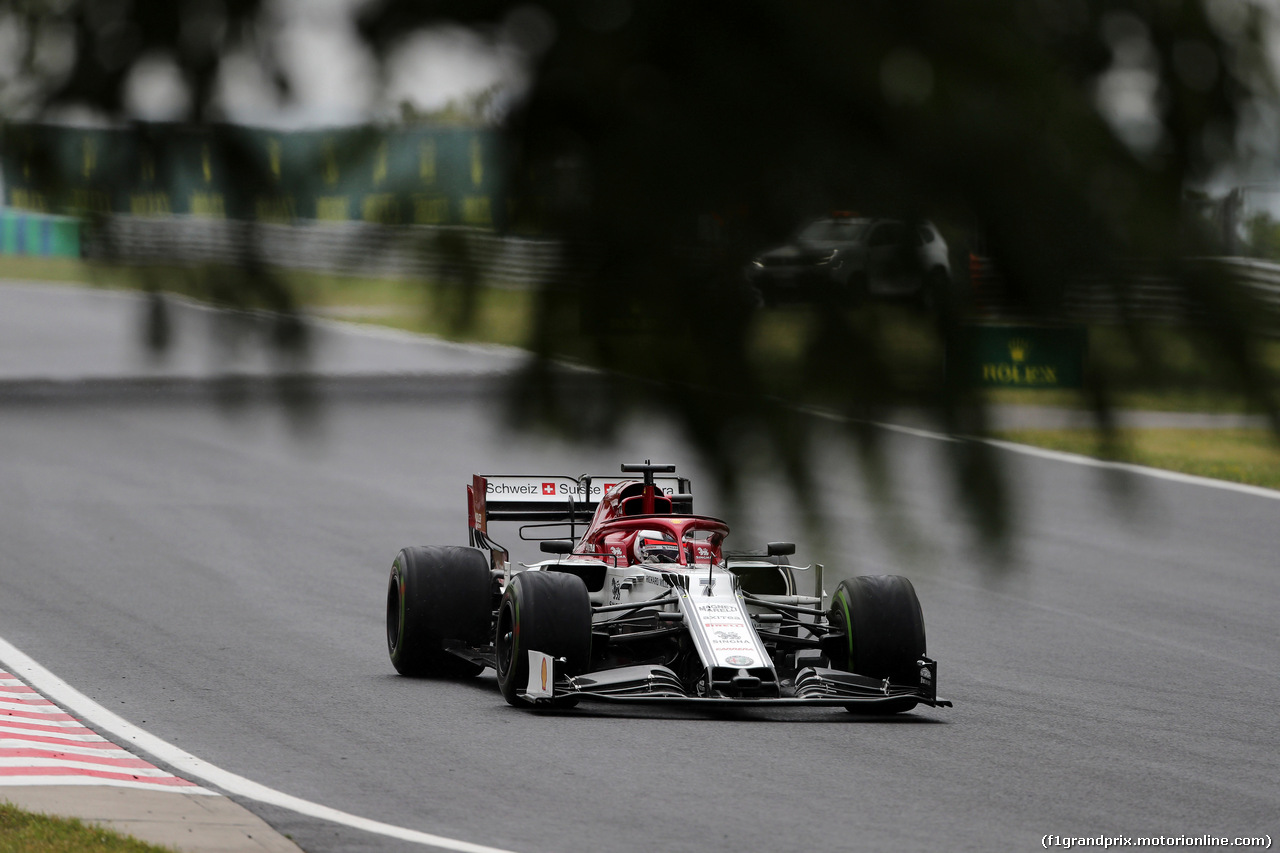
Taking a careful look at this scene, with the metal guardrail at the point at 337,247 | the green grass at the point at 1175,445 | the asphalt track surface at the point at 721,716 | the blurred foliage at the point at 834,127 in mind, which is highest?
the blurred foliage at the point at 834,127

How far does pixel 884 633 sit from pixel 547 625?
6.97 feet

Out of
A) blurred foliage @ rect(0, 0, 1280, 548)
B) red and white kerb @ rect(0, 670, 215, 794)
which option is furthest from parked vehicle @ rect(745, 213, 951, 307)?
red and white kerb @ rect(0, 670, 215, 794)

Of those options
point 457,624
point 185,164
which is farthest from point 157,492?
point 185,164

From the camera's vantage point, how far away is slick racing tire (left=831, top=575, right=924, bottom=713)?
35.3ft

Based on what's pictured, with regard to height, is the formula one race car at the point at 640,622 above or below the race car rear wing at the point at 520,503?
below

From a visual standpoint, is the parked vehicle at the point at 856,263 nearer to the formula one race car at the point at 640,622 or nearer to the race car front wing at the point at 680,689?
the formula one race car at the point at 640,622

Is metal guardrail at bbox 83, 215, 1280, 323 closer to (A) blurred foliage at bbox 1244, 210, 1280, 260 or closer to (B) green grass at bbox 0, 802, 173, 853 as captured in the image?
(A) blurred foliage at bbox 1244, 210, 1280, 260

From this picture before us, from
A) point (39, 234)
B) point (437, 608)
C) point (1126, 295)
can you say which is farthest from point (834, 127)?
point (437, 608)

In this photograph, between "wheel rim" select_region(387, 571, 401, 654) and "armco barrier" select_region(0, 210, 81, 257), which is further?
"wheel rim" select_region(387, 571, 401, 654)

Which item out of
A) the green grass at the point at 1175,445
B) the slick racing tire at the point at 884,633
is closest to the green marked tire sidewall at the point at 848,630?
the slick racing tire at the point at 884,633

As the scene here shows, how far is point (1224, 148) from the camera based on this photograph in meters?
1.50

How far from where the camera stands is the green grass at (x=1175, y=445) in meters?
1.54
